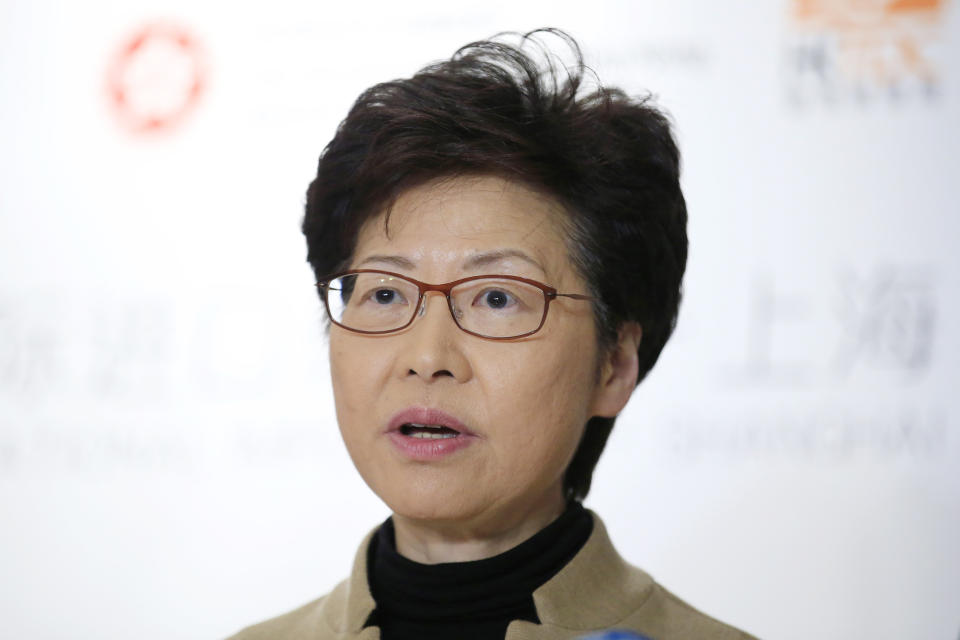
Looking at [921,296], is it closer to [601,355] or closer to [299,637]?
[601,355]

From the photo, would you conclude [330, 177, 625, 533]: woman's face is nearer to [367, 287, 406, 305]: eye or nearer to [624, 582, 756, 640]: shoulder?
[367, 287, 406, 305]: eye

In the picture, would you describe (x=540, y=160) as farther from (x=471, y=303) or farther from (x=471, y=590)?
(x=471, y=590)

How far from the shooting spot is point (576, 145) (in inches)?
63.7

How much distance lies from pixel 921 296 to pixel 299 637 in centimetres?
160

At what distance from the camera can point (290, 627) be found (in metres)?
1.82

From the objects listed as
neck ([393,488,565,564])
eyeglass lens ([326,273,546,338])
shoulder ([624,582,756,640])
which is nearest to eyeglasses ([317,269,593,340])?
eyeglass lens ([326,273,546,338])

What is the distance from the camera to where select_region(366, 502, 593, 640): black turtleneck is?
158 centimetres

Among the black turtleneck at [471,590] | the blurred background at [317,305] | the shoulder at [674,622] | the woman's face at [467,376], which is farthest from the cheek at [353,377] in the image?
the blurred background at [317,305]

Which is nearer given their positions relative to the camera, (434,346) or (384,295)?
(434,346)

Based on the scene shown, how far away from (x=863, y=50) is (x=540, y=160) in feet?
4.72

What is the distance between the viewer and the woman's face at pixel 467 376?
1.50m

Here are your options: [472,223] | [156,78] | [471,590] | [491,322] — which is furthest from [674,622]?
[156,78]

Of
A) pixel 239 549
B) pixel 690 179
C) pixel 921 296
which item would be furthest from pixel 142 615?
pixel 921 296

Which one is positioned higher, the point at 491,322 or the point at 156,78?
the point at 156,78
